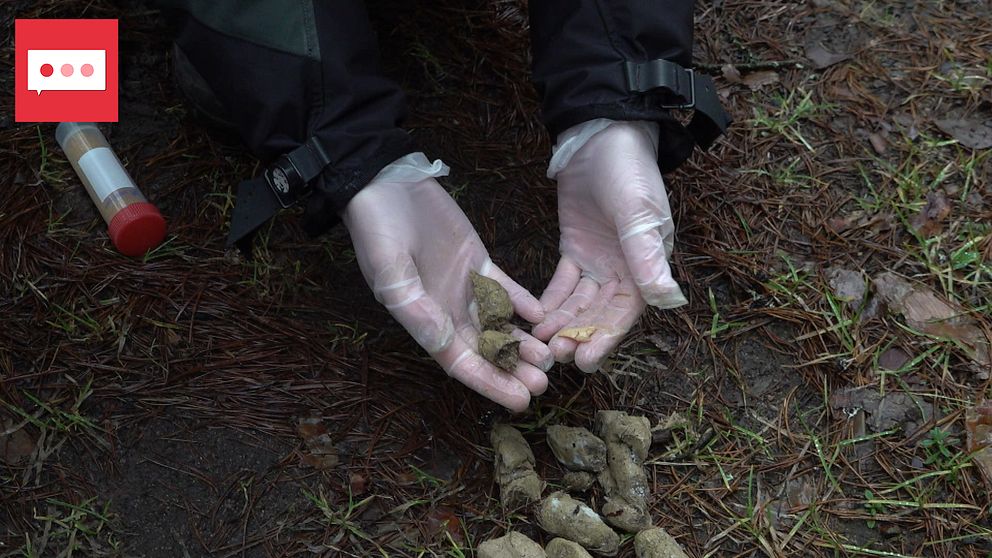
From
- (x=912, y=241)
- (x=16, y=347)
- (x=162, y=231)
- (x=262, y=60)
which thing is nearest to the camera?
(x=262, y=60)

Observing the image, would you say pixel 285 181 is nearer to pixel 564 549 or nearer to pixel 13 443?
pixel 13 443

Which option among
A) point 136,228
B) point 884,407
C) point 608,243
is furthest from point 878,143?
point 136,228

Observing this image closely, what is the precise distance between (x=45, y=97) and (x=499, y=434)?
69.6 inches

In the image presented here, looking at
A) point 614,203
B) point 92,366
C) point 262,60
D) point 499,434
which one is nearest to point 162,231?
point 92,366

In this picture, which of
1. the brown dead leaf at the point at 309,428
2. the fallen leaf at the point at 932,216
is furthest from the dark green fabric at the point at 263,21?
the fallen leaf at the point at 932,216

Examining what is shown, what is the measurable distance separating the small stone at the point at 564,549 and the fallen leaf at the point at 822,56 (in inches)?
75.7

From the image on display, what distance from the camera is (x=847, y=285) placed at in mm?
2342

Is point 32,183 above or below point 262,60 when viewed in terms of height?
below

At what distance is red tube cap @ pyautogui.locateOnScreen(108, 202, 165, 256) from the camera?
2191mm

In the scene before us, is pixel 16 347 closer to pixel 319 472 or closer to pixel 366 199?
pixel 319 472

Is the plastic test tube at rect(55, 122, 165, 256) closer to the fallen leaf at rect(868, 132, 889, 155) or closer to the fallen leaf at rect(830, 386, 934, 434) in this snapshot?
the fallen leaf at rect(830, 386, 934, 434)

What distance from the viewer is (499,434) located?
1.99 metres

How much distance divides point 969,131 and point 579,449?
182 centimetres

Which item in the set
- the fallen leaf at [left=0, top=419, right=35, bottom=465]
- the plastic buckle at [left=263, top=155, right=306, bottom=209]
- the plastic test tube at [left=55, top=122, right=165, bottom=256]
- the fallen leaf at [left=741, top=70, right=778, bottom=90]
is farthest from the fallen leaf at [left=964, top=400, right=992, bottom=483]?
the fallen leaf at [left=0, top=419, right=35, bottom=465]
